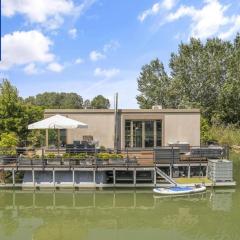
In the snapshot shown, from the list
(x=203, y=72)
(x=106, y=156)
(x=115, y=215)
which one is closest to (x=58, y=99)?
(x=203, y=72)

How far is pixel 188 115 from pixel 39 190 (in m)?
10.5

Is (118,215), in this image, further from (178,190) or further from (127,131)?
(127,131)

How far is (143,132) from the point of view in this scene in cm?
2781

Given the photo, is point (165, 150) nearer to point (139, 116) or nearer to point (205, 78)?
point (139, 116)

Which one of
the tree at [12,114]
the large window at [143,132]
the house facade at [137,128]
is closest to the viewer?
the house facade at [137,128]

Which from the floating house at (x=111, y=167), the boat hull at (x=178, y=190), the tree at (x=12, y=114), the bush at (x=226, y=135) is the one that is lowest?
the boat hull at (x=178, y=190)

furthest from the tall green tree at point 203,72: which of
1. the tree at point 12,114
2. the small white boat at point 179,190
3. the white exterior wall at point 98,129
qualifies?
the small white boat at point 179,190

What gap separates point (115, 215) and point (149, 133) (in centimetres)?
1147

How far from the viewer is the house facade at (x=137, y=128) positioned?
27141mm

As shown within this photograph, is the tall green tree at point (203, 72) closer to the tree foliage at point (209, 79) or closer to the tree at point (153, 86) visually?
the tree foliage at point (209, 79)

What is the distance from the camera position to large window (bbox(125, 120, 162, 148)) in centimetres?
2770

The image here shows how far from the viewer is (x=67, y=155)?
21422 millimetres

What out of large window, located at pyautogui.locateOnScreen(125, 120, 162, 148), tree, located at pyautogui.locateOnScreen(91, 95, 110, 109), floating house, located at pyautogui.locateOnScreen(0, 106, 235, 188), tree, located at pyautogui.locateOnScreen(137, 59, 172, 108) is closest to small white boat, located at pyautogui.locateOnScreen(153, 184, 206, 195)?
floating house, located at pyautogui.locateOnScreen(0, 106, 235, 188)

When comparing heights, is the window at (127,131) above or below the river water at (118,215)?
above
